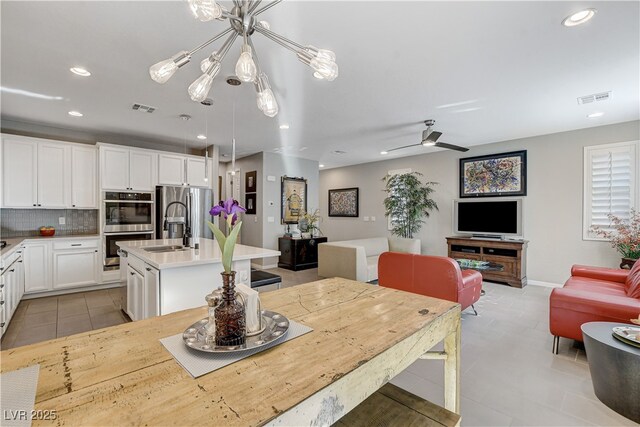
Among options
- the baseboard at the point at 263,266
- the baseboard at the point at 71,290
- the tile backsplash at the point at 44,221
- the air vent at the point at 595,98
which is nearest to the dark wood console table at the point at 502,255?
the air vent at the point at 595,98

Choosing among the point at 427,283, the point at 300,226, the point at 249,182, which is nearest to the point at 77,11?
the point at 427,283

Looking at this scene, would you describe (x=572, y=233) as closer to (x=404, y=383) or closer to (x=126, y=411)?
(x=404, y=383)

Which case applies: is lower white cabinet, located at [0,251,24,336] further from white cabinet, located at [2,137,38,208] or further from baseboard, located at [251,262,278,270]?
baseboard, located at [251,262,278,270]

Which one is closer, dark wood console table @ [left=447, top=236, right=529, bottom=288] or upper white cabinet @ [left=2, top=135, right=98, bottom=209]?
upper white cabinet @ [left=2, top=135, right=98, bottom=209]

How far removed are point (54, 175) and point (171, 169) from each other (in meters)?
1.60

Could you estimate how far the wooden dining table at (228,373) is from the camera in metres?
0.66

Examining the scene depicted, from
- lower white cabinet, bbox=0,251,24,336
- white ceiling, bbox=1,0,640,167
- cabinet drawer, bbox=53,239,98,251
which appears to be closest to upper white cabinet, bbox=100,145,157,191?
white ceiling, bbox=1,0,640,167

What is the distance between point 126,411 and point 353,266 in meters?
4.21

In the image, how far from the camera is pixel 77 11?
6.53ft

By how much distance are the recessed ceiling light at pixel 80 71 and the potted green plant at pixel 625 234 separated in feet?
21.6

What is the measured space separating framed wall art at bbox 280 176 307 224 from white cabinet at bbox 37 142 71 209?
380 centimetres

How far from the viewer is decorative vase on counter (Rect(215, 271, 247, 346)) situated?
97 centimetres

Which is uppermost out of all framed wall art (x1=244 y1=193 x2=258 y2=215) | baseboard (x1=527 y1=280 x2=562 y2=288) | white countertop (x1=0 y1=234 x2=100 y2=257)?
framed wall art (x1=244 y1=193 x2=258 y2=215)

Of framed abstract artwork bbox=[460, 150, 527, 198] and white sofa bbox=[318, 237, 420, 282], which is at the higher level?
framed abstract artwork bbox=[460, 150, 527, 198]
